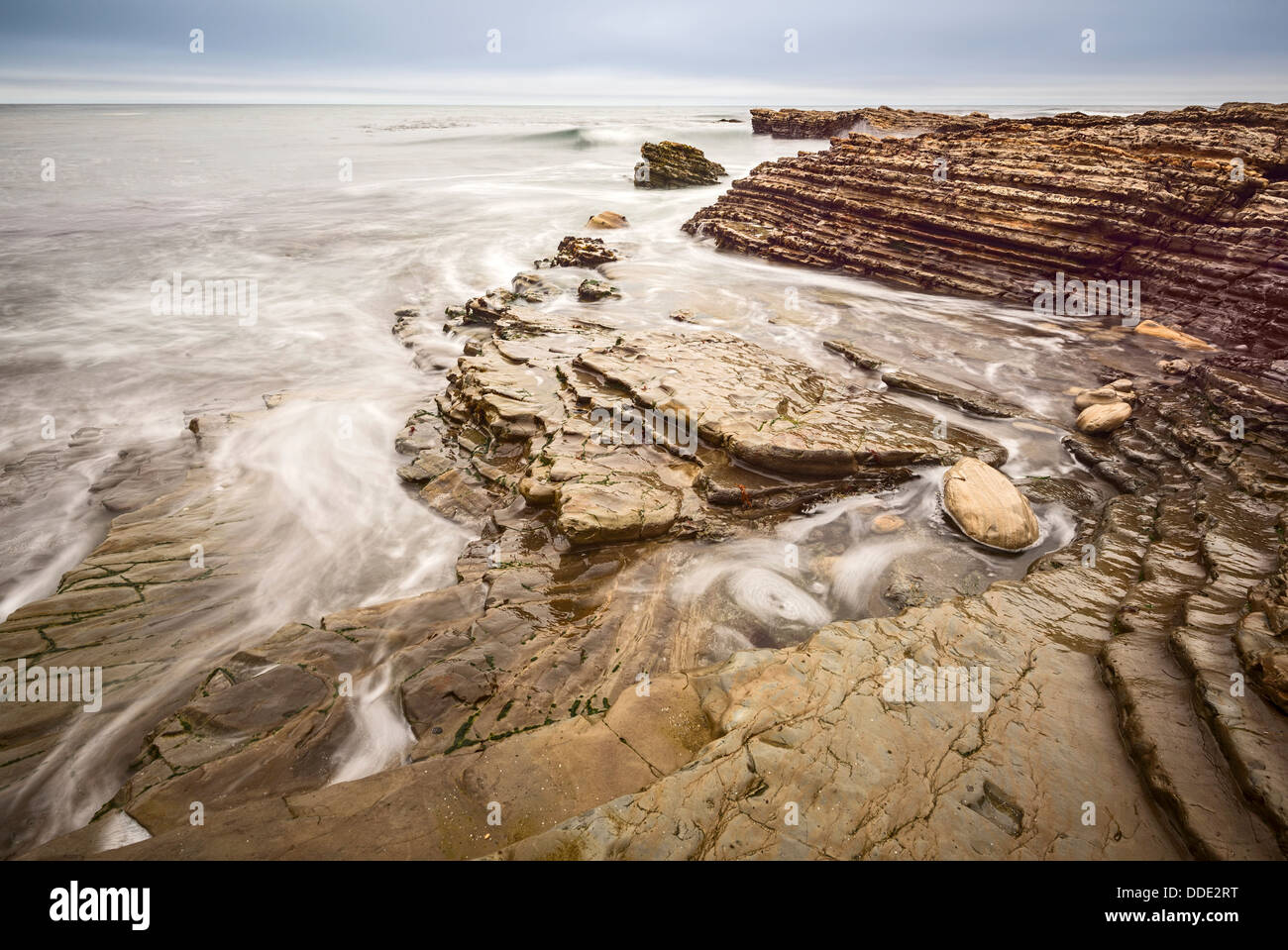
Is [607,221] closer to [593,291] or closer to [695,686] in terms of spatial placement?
[593,291]

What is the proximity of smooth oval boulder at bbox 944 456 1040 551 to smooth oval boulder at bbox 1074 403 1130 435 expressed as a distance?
9.11 ft

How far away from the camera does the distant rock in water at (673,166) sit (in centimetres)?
2856

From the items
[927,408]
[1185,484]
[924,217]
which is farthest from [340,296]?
[1185,484]

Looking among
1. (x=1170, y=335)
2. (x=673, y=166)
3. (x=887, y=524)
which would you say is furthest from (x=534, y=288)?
(x=673, y=166)

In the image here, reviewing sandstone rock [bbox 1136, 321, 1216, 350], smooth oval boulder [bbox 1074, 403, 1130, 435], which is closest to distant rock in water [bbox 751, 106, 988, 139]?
sandstone rock [bbox 1136, 321, 1216, 350]

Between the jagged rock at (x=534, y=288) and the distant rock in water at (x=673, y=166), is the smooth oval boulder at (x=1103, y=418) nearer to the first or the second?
the jagged rock at (x=534, y=288)

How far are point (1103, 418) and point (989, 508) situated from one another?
367 cm

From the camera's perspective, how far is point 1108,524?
20.1 ft

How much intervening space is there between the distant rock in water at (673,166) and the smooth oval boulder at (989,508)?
87.7 ft

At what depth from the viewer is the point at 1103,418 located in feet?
27.2

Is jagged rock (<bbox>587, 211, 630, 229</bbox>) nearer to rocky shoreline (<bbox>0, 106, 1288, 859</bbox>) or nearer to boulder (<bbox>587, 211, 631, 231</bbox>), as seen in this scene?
boulder (<bbox>587, 211, 631, 231</bbox>)

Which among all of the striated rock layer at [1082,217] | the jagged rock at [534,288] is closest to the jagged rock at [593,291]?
the jagged rock at [534,288]
